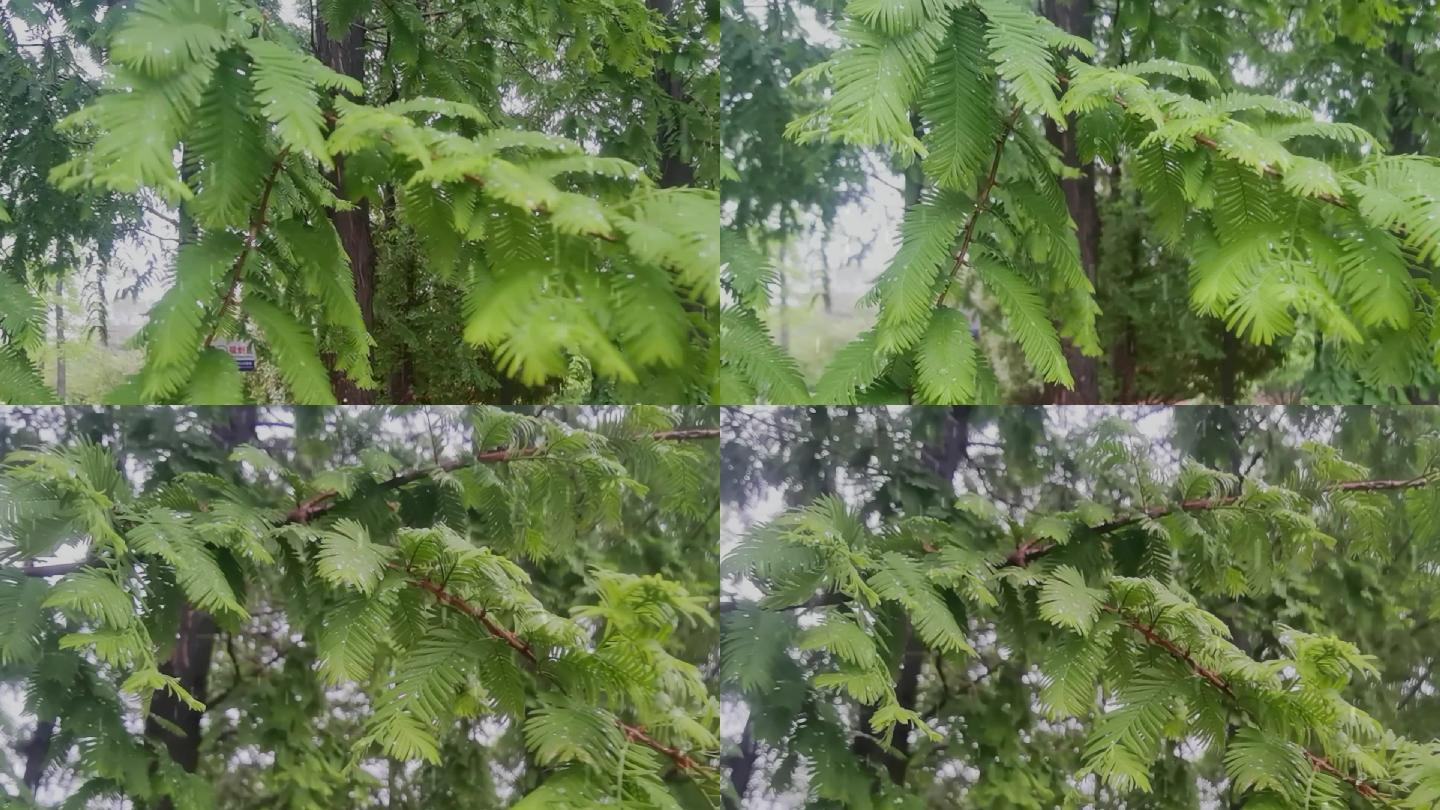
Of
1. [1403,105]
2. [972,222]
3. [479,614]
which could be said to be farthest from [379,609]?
[1403,105]

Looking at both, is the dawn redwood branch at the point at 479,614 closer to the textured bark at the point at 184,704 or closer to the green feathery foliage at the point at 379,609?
the green feathery foliage at the point at 379,609

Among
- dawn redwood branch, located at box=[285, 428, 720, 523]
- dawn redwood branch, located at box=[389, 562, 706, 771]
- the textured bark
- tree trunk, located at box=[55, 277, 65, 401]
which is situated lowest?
the textured bark

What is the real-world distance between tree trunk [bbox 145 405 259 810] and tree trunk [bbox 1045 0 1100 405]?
2.53ft

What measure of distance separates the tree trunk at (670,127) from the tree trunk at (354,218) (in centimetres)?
25

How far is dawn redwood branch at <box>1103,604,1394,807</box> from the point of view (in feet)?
2.62

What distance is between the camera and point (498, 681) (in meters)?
0.72

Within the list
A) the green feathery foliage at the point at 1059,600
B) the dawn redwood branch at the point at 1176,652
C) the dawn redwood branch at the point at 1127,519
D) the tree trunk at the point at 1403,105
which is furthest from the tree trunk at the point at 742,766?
the tree trunk at the point at 1403,105

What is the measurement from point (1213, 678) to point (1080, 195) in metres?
0.46

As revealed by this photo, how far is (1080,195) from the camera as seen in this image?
78 centimetres

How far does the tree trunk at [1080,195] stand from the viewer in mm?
764

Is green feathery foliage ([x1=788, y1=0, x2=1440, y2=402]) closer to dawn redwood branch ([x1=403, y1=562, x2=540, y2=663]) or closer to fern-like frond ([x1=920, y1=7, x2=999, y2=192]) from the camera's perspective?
fern-like frond ([x1=920, y1=7, x2=999, y2=192])

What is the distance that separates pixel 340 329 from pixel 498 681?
0.32 m

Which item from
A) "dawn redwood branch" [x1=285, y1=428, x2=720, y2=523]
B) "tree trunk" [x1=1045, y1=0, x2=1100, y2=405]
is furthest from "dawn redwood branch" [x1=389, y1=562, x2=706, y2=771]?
"tree trunk" [x1=1045, y1=0, x2=1100, y2=405]

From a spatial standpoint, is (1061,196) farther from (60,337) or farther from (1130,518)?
(60,337)
